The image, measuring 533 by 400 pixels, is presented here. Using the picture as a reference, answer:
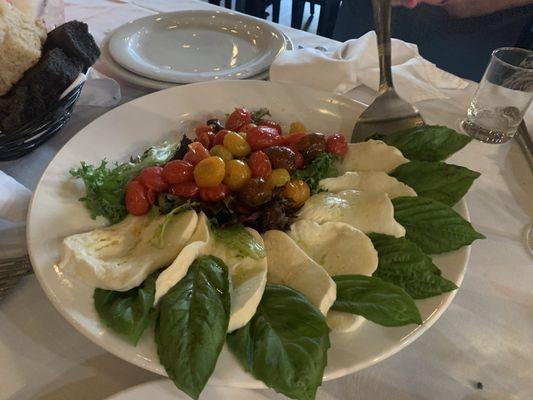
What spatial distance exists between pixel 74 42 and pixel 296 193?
0.70 meters

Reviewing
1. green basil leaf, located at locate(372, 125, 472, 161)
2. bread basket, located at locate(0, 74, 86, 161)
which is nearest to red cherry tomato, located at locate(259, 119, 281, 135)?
green basil leaf, located at locate(372, 125, 472, 161)

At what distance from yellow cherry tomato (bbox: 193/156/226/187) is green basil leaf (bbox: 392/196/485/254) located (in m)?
0.39

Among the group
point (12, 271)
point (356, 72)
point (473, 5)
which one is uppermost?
point (473, 5)

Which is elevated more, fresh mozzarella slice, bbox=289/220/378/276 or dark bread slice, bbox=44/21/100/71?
dark bread slice, bbox=44/21/100/71

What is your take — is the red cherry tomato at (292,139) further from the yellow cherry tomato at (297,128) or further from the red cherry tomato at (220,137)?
the red cherry tomato at (220,137)

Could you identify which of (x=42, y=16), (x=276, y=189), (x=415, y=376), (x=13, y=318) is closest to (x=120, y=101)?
(x=42, y=16)

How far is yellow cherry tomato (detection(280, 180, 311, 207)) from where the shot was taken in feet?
3.46

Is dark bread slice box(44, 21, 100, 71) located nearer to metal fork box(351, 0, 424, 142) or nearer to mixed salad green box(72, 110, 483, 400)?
mixed salad green box(72, 110, 483, 400)

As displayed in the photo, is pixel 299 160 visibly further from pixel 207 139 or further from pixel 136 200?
pixel 136 200

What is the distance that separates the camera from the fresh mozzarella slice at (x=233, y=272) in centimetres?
74

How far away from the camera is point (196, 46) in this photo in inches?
67.4

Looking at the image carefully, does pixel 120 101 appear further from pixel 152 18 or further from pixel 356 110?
pixel 356 110

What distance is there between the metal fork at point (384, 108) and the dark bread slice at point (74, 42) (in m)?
0.75

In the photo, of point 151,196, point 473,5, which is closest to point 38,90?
point 151,196
